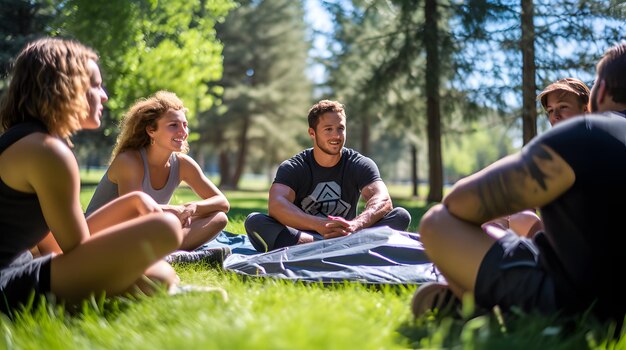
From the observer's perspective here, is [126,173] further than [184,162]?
No

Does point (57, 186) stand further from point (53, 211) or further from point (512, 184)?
point (512, 184)

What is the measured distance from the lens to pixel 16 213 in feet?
8.41

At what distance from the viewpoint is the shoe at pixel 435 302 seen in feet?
8.25

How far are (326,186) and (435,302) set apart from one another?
2735 mm

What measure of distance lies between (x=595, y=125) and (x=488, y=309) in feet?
2.73

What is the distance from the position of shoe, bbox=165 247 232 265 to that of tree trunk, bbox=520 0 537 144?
8.96 meters

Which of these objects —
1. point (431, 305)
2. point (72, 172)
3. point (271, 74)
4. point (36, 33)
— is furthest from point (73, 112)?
point (271, 74)

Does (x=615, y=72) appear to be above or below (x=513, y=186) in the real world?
above

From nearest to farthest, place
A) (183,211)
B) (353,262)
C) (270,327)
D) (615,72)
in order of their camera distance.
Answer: (270,327) → (615,72) → (353,262) → (183,211)

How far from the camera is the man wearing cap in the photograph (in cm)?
396

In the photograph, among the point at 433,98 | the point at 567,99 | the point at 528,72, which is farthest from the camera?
the point at 433,98

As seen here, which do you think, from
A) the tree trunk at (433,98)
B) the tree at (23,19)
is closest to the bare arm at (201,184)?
the tree trunk at (433,98)

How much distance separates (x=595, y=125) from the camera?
2203 millimetres

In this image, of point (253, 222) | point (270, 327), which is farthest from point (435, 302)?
point (253, 222)
